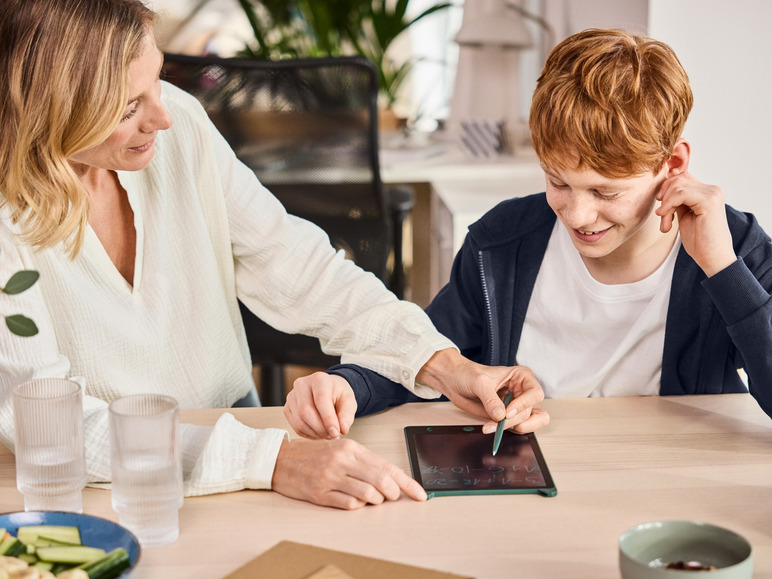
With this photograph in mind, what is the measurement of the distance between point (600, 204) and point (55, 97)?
2.32ft

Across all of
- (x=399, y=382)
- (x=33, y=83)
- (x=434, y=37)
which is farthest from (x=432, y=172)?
(x=33, y=83)

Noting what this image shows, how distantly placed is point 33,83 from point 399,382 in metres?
0.59

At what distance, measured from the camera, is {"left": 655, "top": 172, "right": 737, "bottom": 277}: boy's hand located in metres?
1.17

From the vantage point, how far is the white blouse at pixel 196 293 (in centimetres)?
121

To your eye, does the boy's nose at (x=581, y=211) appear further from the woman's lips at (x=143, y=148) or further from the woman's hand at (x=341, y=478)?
the woman's lips at (x=143, y=148)

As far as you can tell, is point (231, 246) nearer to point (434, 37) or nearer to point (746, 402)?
point (746, 402)

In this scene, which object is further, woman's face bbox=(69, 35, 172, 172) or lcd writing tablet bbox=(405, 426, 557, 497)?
woman's face bbox=(69, 35, 172, 172)

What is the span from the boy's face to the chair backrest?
2.57ft

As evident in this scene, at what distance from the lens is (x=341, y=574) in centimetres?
77

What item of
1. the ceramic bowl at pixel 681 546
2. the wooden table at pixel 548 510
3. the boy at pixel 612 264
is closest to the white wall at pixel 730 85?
the boy at pixel 612 264

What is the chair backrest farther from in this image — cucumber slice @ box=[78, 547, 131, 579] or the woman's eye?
cucumber slice @ box=[78, 547, 131, 579]

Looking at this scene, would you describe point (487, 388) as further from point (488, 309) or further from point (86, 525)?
point (86, 525)

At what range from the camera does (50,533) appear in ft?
2.61

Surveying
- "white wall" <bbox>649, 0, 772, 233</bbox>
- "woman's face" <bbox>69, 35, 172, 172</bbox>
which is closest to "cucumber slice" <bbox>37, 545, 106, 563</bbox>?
"woman's face" <bbox>69, 35, 172, 172</bbox>
